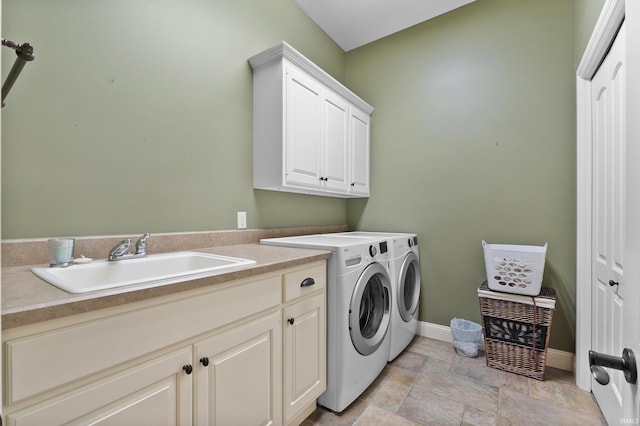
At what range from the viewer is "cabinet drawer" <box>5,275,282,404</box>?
2.32ft

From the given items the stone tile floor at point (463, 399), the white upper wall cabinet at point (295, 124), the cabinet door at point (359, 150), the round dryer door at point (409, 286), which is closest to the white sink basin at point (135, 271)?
the white upper wall cabinet at point (295, 124)

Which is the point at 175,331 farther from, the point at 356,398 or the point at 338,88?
the point at 338,88

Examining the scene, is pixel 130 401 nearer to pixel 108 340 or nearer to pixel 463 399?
pixel 108 340

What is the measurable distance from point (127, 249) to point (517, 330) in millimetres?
2451

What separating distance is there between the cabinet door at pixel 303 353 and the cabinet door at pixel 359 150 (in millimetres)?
1391

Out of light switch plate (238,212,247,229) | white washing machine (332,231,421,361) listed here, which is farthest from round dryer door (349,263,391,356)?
light switch plate (238,212,247,229)

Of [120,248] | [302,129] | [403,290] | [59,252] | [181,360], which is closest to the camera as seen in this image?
[181,360]

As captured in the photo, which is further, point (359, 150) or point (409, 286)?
point (359, 150)

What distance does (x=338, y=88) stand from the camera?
2486 mm

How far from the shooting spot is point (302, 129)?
2.16 meters

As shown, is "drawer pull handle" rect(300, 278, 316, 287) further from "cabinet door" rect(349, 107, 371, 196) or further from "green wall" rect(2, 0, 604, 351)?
"cabinet door" rect(349, 107, 371, 196)

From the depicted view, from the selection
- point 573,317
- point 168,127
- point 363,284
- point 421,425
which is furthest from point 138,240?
point 573,317

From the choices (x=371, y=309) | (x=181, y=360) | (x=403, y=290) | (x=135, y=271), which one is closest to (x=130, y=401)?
(x=181, y=360)

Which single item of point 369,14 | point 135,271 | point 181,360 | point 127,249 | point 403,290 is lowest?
point 403,290
